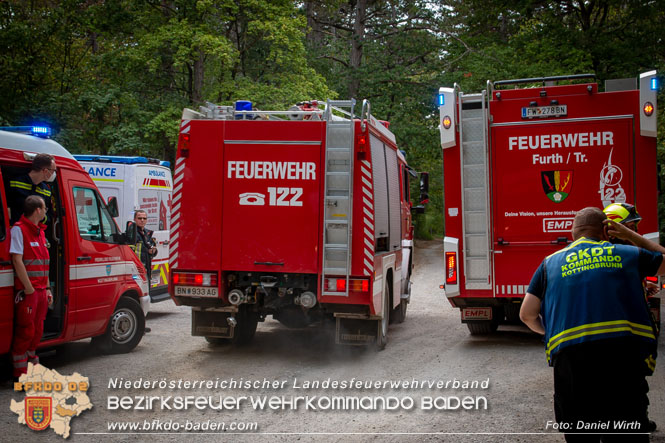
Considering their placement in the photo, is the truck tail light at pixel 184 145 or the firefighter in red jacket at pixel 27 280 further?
the truck tail light at pixel 184 145

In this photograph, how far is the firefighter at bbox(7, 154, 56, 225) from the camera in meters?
7.05

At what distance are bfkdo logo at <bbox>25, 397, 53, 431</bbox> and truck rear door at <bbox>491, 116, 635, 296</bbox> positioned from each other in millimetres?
5523

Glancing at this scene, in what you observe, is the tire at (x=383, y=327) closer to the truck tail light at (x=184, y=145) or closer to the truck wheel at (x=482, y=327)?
the truck wheel at (x=482, y=327)

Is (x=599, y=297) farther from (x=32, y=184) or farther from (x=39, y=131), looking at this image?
(x=39, y=131)

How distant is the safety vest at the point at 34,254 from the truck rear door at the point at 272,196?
208 centimetres

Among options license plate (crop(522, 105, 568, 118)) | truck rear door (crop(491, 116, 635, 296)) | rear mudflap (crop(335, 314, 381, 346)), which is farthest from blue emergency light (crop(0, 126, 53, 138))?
license plate (crop(522, 105, 568, 118))

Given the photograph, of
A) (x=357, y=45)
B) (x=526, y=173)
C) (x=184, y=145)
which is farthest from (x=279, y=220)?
(x=357, y=45)

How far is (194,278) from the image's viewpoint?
26.6 ft

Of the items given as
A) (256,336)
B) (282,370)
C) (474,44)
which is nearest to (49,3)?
(474,44)

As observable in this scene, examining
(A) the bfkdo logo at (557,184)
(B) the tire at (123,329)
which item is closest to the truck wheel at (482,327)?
(A) the bfkdo logo at (557,184)

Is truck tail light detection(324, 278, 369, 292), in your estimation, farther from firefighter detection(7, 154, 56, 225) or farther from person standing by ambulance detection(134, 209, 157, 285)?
person standing by ambulance detection(134, 209, 157, 285)

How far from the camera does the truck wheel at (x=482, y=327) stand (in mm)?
9609

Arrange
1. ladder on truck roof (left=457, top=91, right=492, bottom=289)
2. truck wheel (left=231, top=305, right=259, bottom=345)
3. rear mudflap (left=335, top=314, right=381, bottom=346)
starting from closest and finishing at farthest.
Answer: rear mudflap (left=335, top=314, right=381, bottom=346) < ladder on truck roof (left=457, top=91, right=492, bottom=289) < truck wheel (left=231, top=305, right=259, bottom=345)

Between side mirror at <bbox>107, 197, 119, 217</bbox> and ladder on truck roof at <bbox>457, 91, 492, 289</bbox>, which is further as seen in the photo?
side mirror at <bbox>107, 197, 119, 217</bbox>
